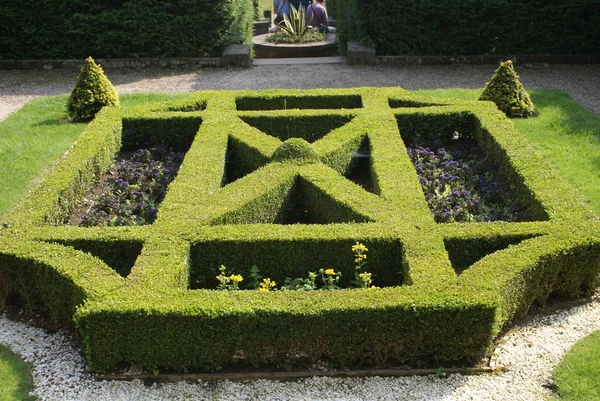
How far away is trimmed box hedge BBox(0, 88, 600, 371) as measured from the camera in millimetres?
6223

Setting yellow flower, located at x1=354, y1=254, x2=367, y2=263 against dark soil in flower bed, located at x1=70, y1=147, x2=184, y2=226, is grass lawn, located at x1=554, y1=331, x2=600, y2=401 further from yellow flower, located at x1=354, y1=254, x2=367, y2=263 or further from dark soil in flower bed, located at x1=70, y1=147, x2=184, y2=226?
dark soil in flower bed, located at x1=70, y1=147, x2=184, y2=226

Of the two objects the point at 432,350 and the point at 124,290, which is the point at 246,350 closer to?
the point at 124,290

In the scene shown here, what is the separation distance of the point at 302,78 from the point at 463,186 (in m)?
7.26

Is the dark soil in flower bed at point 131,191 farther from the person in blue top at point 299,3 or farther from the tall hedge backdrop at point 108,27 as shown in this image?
the person in blue top at point 299,3

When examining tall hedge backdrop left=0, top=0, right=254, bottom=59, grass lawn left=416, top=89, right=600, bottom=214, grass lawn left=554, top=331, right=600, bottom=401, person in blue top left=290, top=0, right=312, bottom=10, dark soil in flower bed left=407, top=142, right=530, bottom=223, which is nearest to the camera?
grass lawn left=554, top=331, right=600, bottom=401

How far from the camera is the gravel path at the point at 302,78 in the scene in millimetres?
15219

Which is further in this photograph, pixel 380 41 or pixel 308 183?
pixel 380 41

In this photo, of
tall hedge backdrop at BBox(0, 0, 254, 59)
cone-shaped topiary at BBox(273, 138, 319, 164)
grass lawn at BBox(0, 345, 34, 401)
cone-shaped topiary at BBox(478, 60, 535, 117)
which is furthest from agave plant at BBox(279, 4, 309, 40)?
grass lawn at BBox(0, 345, 34, 401)

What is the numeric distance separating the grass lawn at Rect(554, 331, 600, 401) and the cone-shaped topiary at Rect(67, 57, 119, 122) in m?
9.50

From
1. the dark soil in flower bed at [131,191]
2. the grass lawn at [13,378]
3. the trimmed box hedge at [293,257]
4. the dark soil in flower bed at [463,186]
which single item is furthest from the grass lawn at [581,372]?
the dark soil in flower bed at [131,191]

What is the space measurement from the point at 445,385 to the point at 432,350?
35cm

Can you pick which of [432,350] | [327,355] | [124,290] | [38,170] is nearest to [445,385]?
[432,350]

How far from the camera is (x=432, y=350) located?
20.9 ft

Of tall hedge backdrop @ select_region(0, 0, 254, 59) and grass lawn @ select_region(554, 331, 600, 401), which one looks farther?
tall hedge backdrop @ select_region(0, 0, 254, 59)
